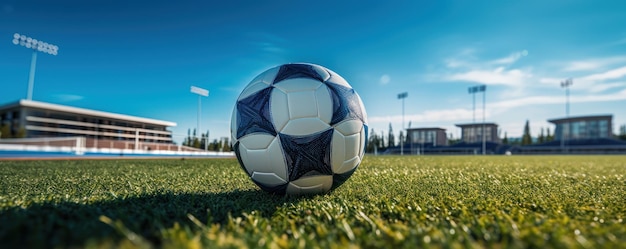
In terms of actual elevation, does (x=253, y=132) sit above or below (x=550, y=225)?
above

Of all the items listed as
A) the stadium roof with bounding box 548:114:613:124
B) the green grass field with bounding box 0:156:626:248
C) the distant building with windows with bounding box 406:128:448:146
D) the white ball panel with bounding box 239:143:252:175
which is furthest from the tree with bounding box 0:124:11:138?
the stadium roof with bounding box 548:114:613:124

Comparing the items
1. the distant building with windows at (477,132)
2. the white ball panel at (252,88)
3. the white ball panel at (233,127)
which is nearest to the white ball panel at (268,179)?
the white ball panel at (233,127)

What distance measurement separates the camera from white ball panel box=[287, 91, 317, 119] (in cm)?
289

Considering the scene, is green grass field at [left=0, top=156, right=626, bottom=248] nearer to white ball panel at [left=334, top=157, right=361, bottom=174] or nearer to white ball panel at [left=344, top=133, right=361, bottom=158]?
white ball panel at [left=334, top=157, right=361, bottom=174]

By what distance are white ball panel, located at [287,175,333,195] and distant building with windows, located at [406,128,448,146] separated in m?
82.7

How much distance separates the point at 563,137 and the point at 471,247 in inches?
3403

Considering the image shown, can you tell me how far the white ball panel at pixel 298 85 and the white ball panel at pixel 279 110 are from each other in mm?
64

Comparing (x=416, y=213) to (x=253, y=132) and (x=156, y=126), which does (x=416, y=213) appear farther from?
(x=156, y=126)

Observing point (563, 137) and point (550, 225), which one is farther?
point (563, 137)

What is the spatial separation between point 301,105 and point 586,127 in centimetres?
8668

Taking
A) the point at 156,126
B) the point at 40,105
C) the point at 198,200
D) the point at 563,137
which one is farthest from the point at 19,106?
the point at 563,137

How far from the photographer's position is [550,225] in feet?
6.35

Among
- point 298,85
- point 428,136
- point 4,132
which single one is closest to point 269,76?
point 298,85

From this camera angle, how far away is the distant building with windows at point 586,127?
67.8m
